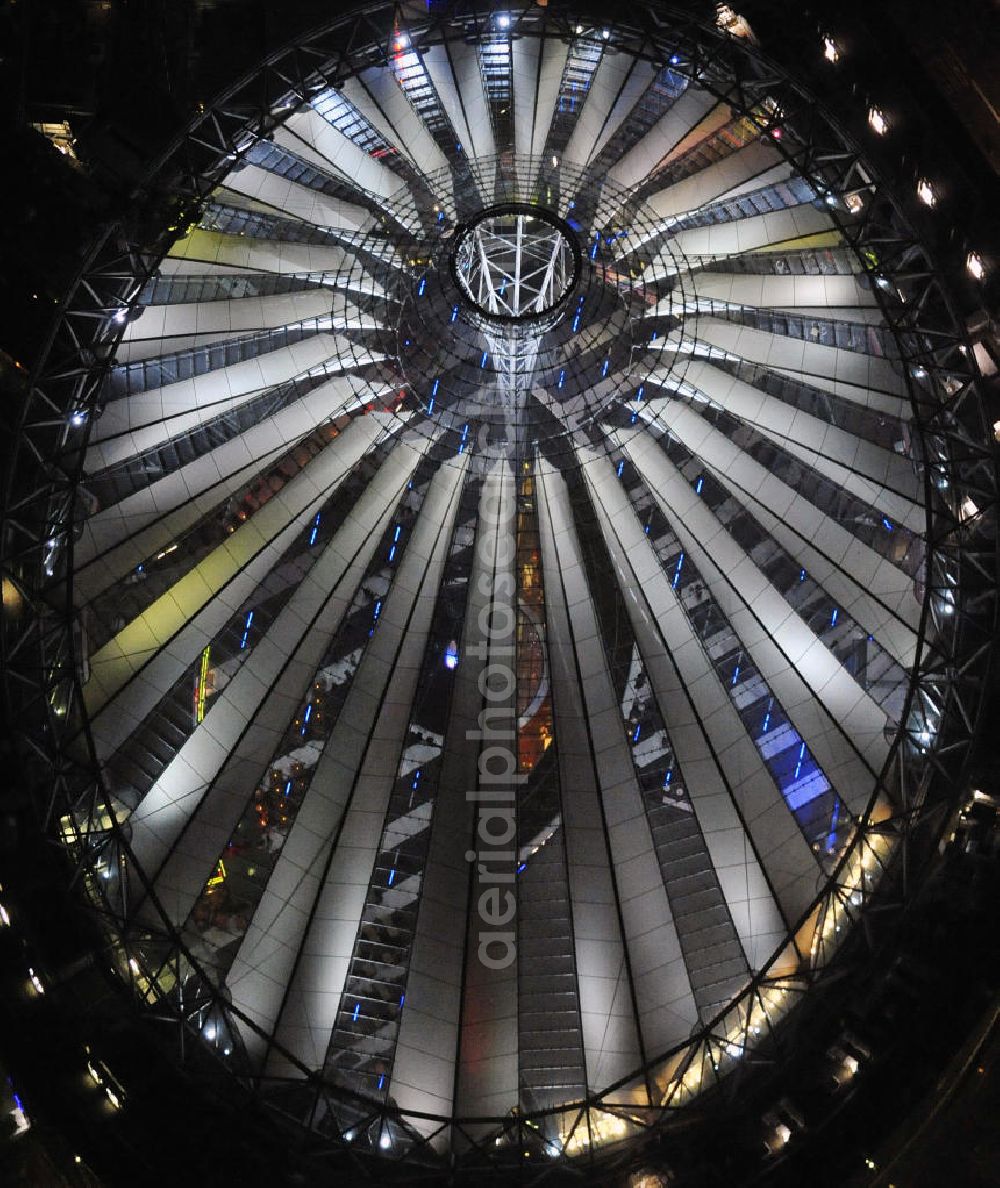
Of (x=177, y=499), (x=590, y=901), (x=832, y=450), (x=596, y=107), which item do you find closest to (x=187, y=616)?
(x=177, y=499)

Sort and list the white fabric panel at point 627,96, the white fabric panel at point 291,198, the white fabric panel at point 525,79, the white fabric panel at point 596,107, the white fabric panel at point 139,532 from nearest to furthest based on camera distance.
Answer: the white fabric panel at point 139,532
the white fabric panel at point 291,198
the white fabric panel at point 627,96
the white fabric panel at point 596,107
the white fabric panel at point 525,79

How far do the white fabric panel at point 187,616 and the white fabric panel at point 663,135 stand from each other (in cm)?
852

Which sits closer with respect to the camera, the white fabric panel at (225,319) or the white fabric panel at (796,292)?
the white fabric panel at (225,319)

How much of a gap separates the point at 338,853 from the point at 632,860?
5.56 metres

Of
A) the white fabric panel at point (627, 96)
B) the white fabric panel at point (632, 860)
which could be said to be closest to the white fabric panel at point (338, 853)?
the white fabric panel at point (632, 860)

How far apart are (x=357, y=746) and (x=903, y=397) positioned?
12174 millimetres

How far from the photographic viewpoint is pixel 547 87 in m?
22.3

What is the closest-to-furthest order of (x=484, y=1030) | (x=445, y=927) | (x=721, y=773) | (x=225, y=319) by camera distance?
(x=484, y=1030), (x=445, y=927), (x=721, y=773), (x=225, y=319)

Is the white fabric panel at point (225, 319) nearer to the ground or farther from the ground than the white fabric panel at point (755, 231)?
farther from the ground

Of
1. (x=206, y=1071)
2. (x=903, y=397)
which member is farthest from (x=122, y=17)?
(x=206, y=1071)

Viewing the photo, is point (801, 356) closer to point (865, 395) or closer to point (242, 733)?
point (865, 395)

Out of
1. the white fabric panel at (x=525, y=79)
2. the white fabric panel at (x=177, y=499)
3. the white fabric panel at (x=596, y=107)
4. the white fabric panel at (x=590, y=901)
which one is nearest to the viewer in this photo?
the white fabric panel at (x=590, y=901)

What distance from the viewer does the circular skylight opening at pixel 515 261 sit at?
23.7m

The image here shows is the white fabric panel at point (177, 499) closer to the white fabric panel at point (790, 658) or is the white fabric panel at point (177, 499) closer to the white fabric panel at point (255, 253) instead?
the white fabric panel at point (255, 253)
